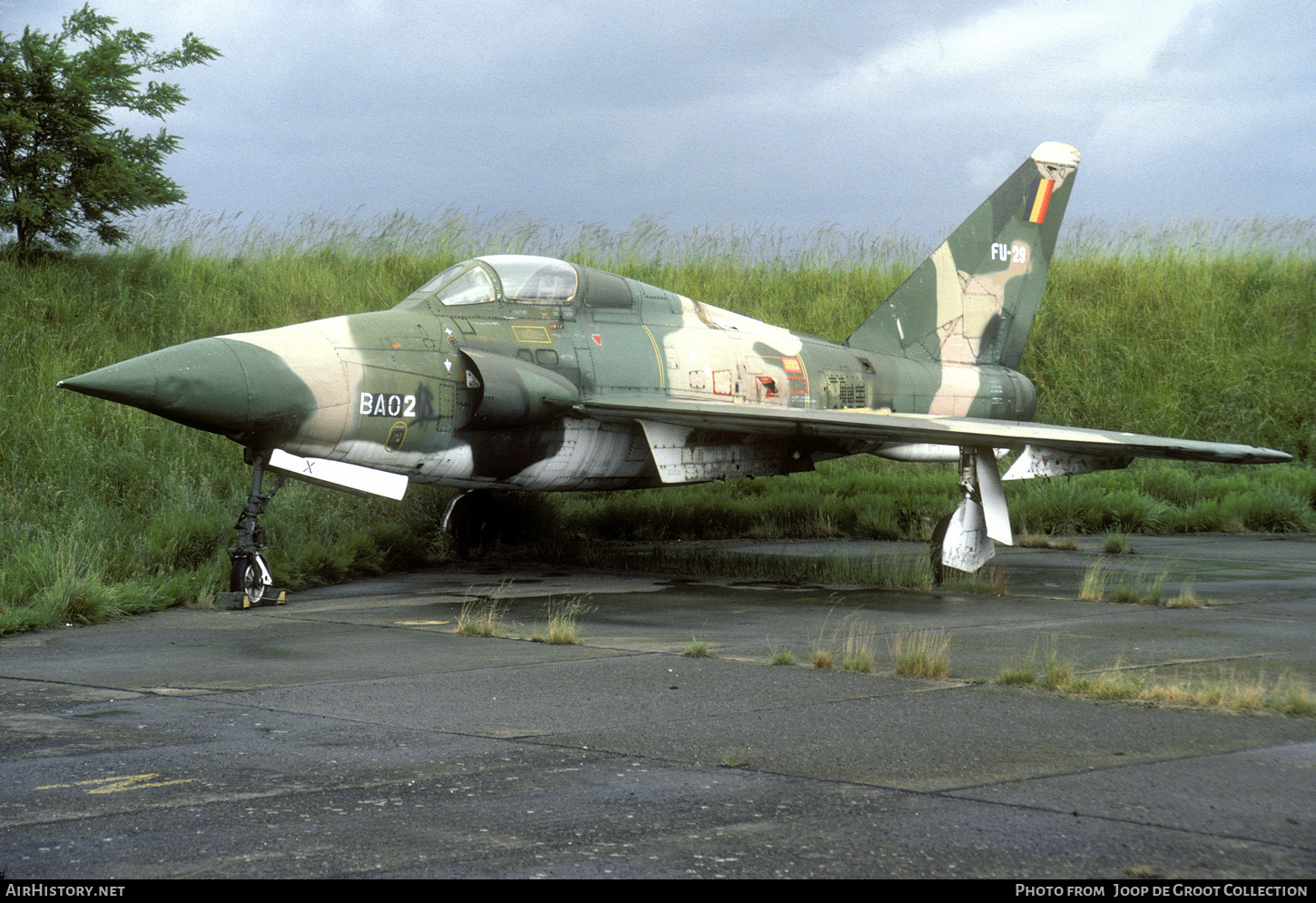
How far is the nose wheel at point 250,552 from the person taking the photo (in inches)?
376

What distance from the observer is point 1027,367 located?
73.0 feet

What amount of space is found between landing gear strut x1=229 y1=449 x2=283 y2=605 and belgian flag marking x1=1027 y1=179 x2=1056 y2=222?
32.9 ft

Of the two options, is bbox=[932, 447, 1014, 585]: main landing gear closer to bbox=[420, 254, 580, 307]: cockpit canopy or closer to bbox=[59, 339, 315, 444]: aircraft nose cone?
bbox=[420, 254, 580, 307]: cockpit canopy

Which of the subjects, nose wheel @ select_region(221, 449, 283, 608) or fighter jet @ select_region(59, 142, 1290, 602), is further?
nose wheel @ select_region(221, 449, 283, 608)

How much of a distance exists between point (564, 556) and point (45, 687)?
7.71m

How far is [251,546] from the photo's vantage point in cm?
966

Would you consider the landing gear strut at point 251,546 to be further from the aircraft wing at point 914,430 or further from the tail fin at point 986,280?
the tail fin at point 986,280

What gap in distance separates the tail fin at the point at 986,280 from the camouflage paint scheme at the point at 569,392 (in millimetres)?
221

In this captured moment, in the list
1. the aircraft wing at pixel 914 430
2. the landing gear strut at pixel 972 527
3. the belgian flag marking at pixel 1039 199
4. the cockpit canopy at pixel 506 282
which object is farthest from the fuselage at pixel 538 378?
the belgian flag marking at pixel 1039 199

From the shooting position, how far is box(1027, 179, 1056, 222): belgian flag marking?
49.5 ft

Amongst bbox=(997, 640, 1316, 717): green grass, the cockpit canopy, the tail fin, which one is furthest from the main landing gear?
bbox=(997, 640, 1316, 717): green grass
